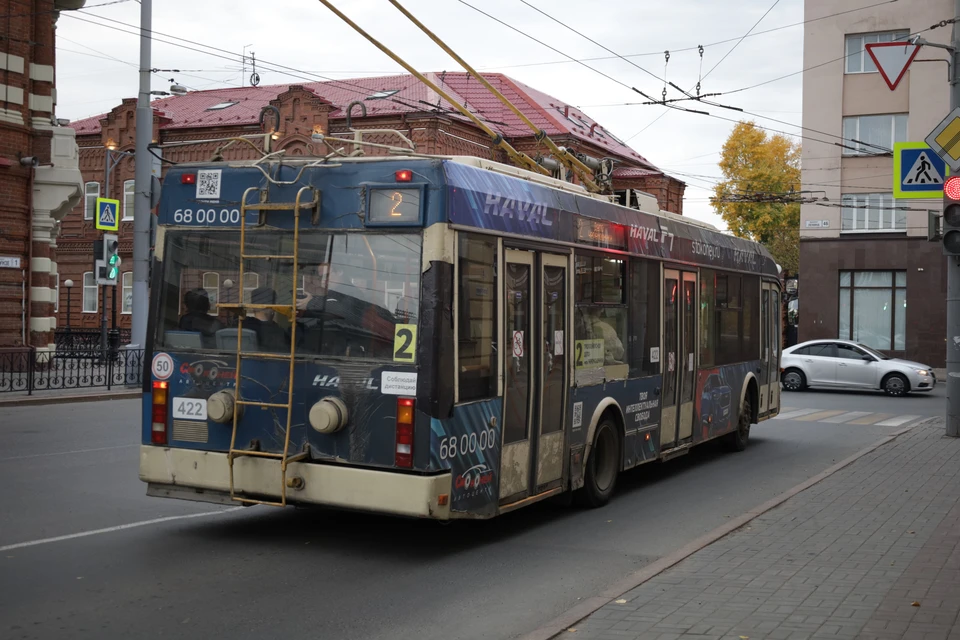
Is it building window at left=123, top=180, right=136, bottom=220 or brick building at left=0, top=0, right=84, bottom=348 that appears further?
building window at left=123, top=180, right=136, bottom=220

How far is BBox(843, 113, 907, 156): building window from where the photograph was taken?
142ft

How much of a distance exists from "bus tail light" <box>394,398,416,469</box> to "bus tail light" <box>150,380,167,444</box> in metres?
2.09

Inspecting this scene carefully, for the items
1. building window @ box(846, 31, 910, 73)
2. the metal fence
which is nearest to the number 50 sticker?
the metal fence

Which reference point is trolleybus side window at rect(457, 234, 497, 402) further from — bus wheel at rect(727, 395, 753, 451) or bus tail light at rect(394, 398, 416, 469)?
bus wheel at rect(727, 395, 753, 451)

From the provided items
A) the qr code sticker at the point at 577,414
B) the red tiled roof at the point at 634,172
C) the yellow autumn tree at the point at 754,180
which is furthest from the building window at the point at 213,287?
the yellow autumn tree at the point at 754,180

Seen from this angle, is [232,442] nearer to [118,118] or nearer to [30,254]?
[30,254]

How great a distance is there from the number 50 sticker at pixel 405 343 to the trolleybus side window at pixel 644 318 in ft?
12.7

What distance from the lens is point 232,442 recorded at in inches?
323

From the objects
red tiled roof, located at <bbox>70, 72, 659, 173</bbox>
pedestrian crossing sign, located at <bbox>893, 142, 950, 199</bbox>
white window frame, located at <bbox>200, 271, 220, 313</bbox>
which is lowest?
white window frame, located at <bbox>200, 271, 220, 313</bbox>

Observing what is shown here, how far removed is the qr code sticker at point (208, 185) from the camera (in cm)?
859

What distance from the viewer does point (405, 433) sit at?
7723 millimetres

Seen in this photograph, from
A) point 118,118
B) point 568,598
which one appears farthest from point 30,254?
point 118,118

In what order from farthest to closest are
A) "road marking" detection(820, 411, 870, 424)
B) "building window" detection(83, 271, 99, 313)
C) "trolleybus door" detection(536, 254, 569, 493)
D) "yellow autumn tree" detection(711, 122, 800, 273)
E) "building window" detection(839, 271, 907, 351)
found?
1. "yellow autumn tree" detection(711, 122, 800, 273)
2. "building window" detection(83, 271, 99, 313)
3. "building window" detection(839, 271, 907, 351)
4. "road marking" detection(820, 411, 870, 424)
5. "trolleybus door" detection(536, 254, 569, 493)

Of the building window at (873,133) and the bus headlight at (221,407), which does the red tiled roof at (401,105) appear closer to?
the building window at (873,133)
